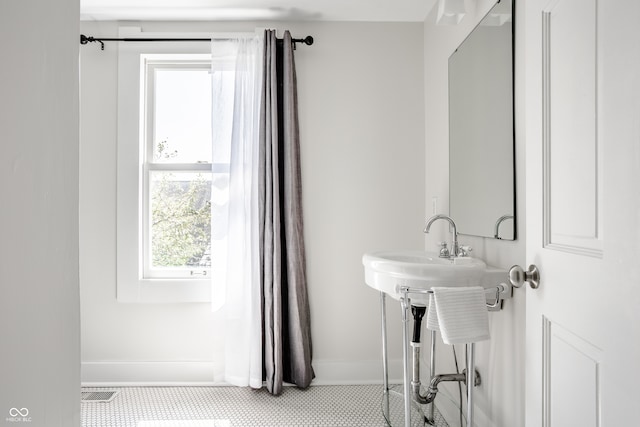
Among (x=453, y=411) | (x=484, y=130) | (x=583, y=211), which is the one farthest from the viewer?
(x=453, y=411)

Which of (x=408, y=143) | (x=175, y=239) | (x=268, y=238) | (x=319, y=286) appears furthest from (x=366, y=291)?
(x=175, y=239)

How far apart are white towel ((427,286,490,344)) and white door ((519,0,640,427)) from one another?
0.38 meters

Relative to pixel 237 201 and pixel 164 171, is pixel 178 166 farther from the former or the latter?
pixel 237 201

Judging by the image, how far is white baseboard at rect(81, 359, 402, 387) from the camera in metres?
2.75

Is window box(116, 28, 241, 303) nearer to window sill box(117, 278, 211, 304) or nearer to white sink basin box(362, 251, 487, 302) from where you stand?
window sill box(117, 278, 211, 304)

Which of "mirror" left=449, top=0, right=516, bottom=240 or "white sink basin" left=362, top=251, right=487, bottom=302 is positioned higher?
"mirror" left=449, top=0, right=516, bottom=240

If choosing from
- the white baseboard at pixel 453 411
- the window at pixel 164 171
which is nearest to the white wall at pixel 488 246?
the white baseboard at pixel 453 411

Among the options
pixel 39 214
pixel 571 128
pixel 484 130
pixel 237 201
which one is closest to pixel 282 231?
pixel 237 201

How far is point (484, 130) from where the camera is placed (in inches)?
73.4

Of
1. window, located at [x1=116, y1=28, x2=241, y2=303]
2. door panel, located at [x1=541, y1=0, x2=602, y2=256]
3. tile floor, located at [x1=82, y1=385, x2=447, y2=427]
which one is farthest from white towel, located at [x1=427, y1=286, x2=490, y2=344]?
window, located at [x1=116, y1=28, x2=241, y2=303]

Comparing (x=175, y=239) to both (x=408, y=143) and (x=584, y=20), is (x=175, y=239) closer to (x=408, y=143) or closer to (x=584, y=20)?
(x=408, y=143)

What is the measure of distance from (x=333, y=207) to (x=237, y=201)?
2.04 feet

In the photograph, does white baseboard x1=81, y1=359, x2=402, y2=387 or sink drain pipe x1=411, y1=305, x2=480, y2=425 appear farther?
white baseboard x1=81, y1=359, x2=402, y2=387

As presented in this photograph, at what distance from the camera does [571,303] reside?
2.75 ft
